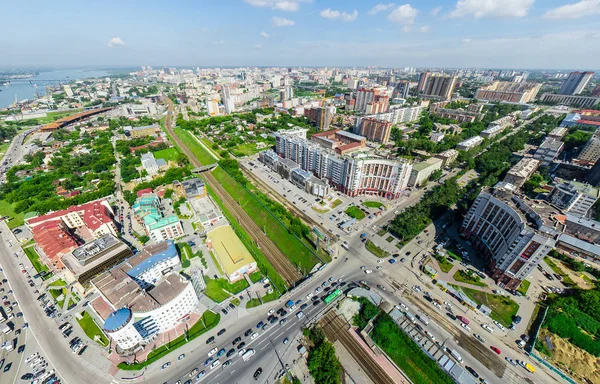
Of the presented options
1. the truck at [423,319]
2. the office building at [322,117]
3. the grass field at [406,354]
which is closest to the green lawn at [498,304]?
the truck at [423,319]

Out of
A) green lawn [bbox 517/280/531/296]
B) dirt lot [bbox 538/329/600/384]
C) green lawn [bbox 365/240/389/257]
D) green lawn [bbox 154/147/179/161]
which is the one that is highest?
green lawn [bbox 517/280/531/296]

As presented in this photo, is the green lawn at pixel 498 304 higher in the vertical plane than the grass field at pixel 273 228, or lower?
higher

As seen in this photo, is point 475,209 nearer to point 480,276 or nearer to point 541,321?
point 480,276

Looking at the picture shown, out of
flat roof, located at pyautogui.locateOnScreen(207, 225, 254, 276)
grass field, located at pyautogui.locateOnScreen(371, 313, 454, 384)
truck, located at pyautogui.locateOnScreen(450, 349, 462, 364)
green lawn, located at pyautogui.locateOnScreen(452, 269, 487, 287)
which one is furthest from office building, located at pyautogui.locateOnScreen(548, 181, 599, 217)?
flat roof, located at pyautogui.locateOnScreen(207, 225, 254, 276)

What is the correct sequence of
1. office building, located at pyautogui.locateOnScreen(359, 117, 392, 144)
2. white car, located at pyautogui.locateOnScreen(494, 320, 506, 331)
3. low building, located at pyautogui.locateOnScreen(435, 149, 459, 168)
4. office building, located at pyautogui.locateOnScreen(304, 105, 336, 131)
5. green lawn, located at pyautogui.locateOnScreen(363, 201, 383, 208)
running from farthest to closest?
office building, located at pyautogui.locateOnScreen(304, 105, 336, 131)
office building, located at pyautogui.locateOnScreen(359, 117, 392, 144)
low building, located at pyautogui.locateOnScreen(435, 149, 459, 168)
green lawn, located at pyautogui.locateOnScreen(363, 201, 383, 208)
white car, located at pyautogui.locateOnScreen(494, 320, 506, 331)

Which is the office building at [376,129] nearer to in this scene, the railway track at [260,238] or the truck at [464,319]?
the railway track at [260,238]

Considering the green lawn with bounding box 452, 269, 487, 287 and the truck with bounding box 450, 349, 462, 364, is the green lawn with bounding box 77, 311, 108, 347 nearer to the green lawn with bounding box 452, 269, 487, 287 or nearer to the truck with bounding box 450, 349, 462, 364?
the truck with bounding box 450, 349, 462, 364
